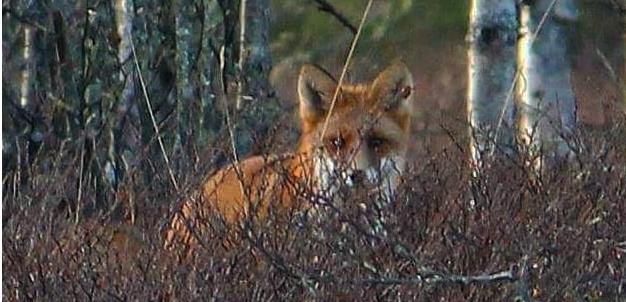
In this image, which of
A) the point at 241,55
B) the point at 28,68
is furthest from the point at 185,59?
the point at 28,68

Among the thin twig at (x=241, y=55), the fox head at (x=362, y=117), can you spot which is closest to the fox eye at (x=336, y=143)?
the fox head at (x=362, y=117)

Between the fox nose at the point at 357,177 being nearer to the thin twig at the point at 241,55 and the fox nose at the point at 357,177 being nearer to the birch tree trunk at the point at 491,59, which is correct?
the birch tree trunk at the point at 491,59

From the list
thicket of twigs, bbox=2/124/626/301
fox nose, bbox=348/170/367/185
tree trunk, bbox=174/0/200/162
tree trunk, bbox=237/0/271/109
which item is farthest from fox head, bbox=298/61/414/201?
thicket of twigs, bbox=2/124/626/301

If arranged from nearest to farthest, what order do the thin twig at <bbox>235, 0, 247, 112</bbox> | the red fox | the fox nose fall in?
the red fox
the fox nose
the thin twig at <bbox>235, 0, 247, 112</bbox>

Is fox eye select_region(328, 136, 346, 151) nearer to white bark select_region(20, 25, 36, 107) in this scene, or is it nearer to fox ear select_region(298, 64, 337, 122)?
fox ear select_region(298, 64, 337, 122)

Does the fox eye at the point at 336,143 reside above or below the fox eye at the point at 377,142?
below

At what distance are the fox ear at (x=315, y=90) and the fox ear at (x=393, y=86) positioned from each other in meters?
0.23

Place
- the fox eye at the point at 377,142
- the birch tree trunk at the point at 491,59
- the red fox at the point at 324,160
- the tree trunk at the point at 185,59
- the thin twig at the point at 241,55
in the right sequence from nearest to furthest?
the red fox at the point at 324,160 → the fox eye at the point at 377,142 → the birch tree trunk at the point at 491,59 → the tree trunk at the point at 185,59 → the thin twig at the point at 241,55

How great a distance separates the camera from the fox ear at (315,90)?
28.3ft

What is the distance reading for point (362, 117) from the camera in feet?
28.2

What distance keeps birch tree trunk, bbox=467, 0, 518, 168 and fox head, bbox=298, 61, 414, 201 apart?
1.23 feet

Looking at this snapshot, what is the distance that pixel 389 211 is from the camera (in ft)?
20.5

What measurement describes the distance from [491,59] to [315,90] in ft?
3.75

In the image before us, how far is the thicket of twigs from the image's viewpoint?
5609 millimetres
